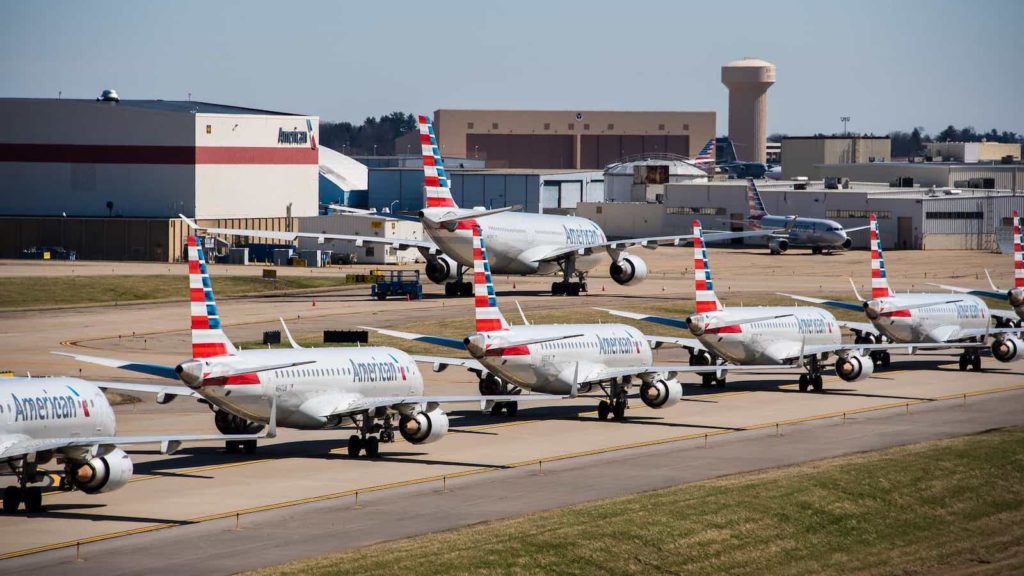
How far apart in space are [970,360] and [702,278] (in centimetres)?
2195

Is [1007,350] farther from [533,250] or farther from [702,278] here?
[533,250]

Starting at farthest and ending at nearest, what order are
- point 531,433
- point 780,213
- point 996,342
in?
point 780,213
point 996,342
point 531,433

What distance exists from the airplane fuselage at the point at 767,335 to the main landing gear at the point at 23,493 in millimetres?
35345

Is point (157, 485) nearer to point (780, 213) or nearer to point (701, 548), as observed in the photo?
point (701, 548)

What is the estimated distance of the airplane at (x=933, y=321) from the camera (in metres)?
78.9

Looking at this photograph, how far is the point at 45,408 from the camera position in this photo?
140ft

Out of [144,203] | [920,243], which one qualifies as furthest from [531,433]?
[920,243]

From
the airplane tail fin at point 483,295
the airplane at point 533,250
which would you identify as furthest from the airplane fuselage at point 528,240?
the airplane tail fin at point 483,295

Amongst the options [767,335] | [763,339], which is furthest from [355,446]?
[767,335]

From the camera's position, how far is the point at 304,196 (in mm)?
156875

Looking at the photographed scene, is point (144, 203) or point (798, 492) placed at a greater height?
point (144, 203)

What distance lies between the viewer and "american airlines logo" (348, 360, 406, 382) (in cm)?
5266

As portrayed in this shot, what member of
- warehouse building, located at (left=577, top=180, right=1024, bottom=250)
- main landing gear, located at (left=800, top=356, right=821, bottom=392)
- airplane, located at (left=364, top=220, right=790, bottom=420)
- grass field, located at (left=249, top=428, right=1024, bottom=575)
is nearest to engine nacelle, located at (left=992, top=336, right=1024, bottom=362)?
main landing gear, located at (left=800, top=356, right=821, bottom=392)

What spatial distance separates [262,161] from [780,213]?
66570 mm
